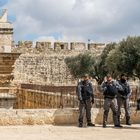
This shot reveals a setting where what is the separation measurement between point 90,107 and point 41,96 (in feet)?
15.6

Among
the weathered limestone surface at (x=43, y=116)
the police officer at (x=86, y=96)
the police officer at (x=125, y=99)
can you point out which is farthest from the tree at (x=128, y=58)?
the police officer at (x=86, y=96)

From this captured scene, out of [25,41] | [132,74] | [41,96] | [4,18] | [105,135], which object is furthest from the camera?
[25,41]

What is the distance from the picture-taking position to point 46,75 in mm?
42062

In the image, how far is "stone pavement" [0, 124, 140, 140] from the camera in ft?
32.1

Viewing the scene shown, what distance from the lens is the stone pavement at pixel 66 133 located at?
385 inches

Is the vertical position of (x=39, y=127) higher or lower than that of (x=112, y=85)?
lower

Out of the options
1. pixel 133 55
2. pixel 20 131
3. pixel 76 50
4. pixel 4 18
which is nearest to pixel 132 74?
pixel 133 55

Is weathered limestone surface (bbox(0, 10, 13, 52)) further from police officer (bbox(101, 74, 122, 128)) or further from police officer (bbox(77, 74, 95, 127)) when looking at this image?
police officer (bbox(101, 74, 122, 128))

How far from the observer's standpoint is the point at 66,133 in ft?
34.1

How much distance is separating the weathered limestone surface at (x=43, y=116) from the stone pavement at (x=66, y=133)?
29 cm

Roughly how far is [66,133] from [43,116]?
1.45 meters

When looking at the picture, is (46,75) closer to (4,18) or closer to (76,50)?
(76,50)

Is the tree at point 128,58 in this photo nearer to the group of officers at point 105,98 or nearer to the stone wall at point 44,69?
the stone wall at point 44,69

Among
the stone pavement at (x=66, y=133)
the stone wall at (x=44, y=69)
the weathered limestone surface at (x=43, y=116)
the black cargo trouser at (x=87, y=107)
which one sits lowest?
the stone pavement at (x=66, y=133)
